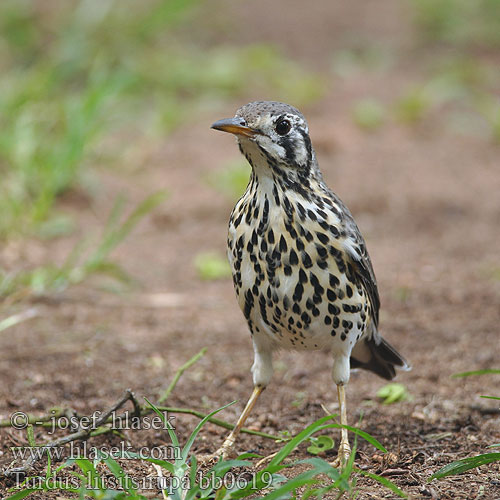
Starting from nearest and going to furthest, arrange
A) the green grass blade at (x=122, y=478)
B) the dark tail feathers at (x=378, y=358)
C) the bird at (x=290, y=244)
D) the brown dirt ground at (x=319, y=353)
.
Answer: the green grass blade at (x=122, y=478) < the bird at (x=290, y=244) < the brown dirt ground at (x=319, y=353) < the dark tail feathers at (x=378, y=358)

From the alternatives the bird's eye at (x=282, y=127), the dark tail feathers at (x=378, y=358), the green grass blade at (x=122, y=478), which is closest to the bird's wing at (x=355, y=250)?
the bird's eye at (x=282, y=127)

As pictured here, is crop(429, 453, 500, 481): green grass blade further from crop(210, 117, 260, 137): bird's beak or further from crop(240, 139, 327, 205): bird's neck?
crop(210, 117, 260, 137): bird's beak

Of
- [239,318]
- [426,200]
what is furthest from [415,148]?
[239,318]

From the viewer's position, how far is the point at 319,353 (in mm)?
5715

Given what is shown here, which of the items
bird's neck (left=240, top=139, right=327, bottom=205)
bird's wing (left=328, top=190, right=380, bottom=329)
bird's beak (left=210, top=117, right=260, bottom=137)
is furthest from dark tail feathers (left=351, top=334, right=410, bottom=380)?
bird's beak (left=210, top=117, right=260, bottom=137)

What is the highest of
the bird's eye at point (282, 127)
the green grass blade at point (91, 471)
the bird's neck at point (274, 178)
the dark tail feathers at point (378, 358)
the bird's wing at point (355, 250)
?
the bird's eye at point (282, 127)

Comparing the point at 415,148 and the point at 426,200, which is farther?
the point at 415,148

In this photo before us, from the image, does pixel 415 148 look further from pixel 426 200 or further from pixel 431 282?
pixel 431 282

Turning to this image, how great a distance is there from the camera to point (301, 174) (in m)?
3.89

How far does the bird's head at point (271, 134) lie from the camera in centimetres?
373

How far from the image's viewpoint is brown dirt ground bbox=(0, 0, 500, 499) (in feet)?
14.2

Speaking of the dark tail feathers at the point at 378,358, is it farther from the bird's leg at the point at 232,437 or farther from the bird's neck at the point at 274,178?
the bird's neck at the point at 274,178

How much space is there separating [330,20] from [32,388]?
11716mm

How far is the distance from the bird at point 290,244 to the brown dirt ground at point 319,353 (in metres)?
0.64
